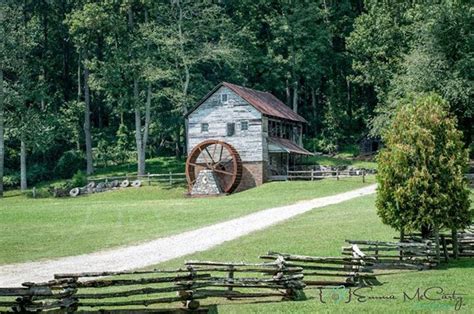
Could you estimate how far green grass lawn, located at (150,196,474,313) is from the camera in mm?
14914

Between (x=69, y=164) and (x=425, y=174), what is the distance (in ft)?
170

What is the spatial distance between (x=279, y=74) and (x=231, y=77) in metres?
6.03

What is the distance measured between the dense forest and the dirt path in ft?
74.2

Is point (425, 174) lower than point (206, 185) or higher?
higher

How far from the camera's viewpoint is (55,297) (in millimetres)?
13867

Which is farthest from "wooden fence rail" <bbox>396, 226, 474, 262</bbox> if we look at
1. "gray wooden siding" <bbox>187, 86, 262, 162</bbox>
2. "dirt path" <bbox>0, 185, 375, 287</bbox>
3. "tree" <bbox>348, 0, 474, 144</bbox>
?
"gray wooden siding" <bbox>187, 86, 262, 162</bbox>

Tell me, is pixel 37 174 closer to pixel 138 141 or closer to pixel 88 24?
pixel 138 141

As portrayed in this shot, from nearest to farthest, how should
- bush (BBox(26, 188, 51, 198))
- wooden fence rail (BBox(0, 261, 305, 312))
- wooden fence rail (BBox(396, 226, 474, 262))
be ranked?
wooden fence rail (BBox(0, 261, 305, 312)), wooden fence rail (BBox(396, 226, 474, 262)), bush (BBox(26, 188, 51, 198))

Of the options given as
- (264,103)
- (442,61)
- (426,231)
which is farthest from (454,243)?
(264,103)

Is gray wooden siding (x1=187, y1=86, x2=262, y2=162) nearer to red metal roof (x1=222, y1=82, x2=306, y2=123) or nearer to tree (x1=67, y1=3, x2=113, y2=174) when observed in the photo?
red metal roof (x1=222, y1=82, x2=306, y2=123)

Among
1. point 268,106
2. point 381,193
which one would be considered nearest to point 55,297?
point 381,193

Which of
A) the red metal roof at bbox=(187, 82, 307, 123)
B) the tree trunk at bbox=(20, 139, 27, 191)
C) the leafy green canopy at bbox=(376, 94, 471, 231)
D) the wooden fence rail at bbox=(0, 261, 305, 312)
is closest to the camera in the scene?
the wooden fence rail at bbox=(0, 261, 305, 312)

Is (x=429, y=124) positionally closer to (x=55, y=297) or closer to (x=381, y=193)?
(x=381, y=193)

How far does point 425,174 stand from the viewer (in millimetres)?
20328
